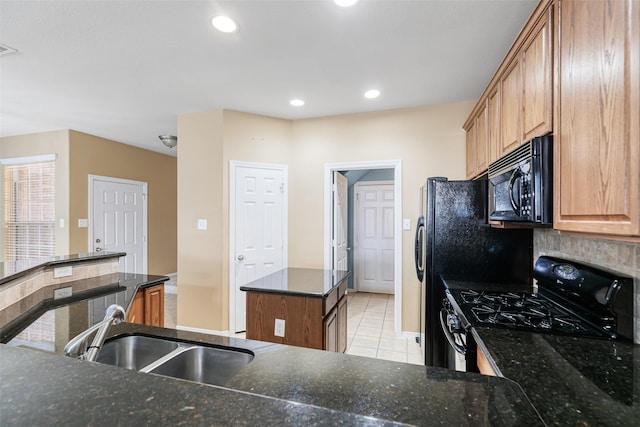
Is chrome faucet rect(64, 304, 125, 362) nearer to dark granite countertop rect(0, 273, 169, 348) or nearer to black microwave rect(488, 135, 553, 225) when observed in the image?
dark granite countertop rect(0, 273, 169, 348)

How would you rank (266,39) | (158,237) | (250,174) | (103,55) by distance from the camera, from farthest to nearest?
(158,237), (250,174), (103,55), (266,39)

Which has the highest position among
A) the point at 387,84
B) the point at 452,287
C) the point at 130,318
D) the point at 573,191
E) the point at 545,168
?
the point at 387,84

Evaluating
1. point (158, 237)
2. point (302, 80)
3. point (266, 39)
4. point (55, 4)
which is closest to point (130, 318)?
point (55, 4)

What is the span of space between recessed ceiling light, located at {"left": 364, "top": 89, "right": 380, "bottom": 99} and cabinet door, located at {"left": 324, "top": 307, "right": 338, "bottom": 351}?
2079mm

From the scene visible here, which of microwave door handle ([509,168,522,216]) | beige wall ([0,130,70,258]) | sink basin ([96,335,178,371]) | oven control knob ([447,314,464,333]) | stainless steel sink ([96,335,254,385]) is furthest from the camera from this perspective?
beige wall ([0,130,70,258])

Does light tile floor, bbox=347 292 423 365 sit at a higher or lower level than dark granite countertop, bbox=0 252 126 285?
lower

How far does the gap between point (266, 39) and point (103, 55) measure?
4.28ft

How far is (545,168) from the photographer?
1297 millimetres

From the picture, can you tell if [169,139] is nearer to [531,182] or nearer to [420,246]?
[420,246]

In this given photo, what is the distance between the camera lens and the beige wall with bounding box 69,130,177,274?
13.8 ft

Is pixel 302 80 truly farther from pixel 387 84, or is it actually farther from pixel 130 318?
pixel 130 318

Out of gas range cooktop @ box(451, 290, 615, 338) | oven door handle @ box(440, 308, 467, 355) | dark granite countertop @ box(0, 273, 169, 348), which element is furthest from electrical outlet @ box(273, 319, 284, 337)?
gas range cooktop @ box(451, 290, 615, 338)

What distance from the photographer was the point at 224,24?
188 centimetres

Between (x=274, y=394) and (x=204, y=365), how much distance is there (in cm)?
50
